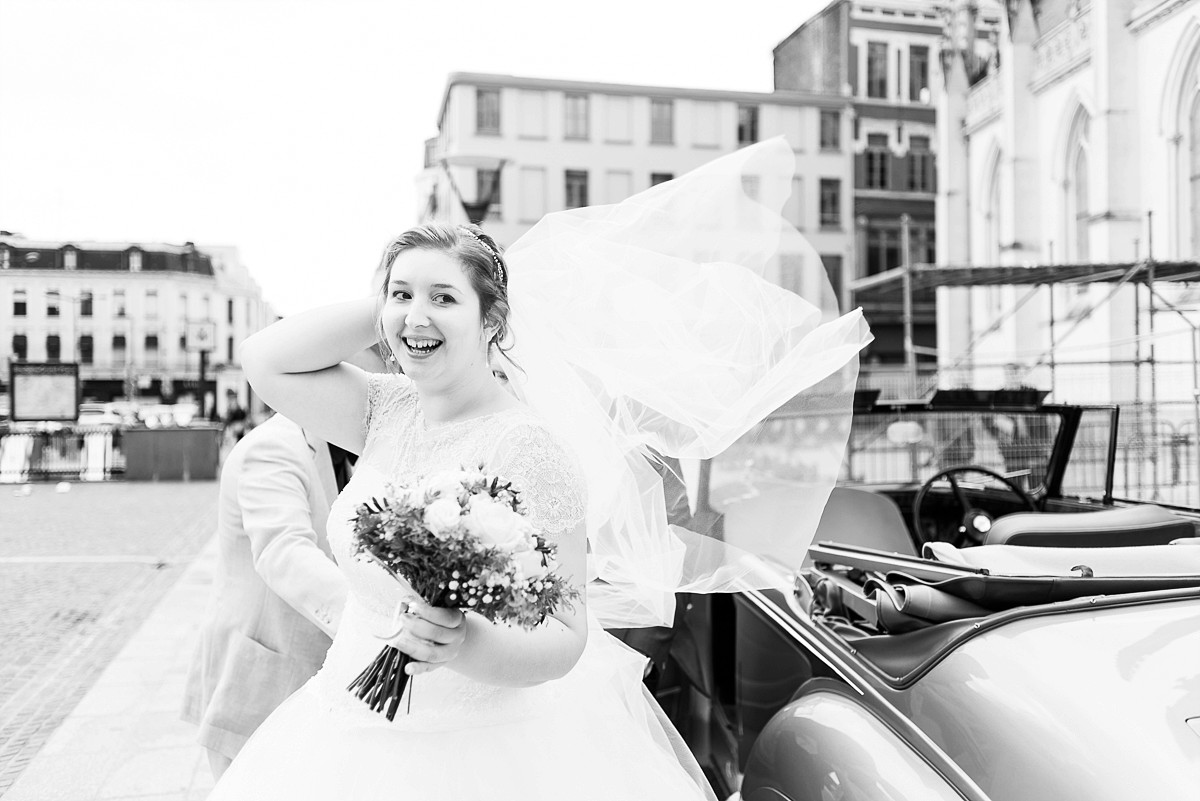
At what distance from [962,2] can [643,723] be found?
1259 inches

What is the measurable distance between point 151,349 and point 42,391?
32.6m

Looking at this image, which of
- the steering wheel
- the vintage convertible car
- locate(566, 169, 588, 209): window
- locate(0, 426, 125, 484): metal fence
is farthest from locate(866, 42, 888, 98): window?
the vintage convertible car

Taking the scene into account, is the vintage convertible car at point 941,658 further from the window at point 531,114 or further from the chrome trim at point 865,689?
the window at point 531,114

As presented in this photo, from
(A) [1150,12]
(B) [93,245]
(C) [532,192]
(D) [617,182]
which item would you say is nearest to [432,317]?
(A) [1150,12]

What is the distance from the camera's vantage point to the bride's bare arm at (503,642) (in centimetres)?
162

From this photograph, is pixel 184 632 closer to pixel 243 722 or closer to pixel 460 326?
pixel 243 722

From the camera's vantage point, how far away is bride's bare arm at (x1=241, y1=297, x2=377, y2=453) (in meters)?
2.28

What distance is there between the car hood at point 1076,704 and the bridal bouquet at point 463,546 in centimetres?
102

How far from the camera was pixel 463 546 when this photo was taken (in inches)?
61.4

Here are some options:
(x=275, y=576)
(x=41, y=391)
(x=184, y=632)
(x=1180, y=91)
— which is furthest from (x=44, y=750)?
(x=1180, y=91)

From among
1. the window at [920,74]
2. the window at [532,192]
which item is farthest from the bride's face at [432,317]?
the window at [920,74]

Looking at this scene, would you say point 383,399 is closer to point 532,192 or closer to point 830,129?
point 532,192

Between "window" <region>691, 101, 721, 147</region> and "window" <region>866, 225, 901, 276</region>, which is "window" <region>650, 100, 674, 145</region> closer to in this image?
"window" <region>691, 101, 721, 147</region>

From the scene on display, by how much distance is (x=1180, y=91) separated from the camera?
19766 mm
